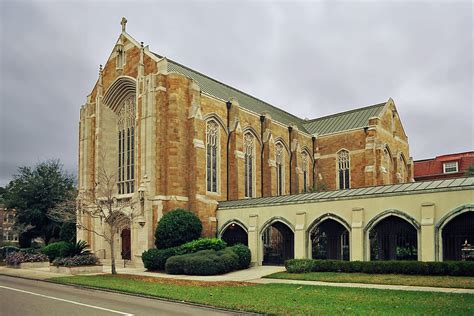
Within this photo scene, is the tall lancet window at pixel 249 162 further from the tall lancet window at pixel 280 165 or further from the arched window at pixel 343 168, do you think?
the arched window at pixel 343 168

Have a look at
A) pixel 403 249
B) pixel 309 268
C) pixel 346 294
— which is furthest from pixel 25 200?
pixel 346 294

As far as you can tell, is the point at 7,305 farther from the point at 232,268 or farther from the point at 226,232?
the point at 226,232

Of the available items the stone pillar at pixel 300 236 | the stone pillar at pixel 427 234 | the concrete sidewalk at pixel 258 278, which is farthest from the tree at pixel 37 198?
the stone pillar at pixel 427 234

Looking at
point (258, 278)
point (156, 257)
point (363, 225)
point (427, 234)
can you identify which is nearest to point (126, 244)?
point (156, 257)

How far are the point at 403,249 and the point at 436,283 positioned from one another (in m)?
17.0

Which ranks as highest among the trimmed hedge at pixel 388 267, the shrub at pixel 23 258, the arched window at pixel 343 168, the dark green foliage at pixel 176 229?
the arched window at pixel 343 168

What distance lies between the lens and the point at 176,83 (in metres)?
34.2

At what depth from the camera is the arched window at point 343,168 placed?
156 feet

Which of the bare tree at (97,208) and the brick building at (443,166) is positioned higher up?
the brick building at (443,166)

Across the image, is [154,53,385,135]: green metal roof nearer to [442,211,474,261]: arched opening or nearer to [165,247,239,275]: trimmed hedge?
[165,247,239,275]: trimmed hedge

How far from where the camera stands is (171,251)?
29.7m

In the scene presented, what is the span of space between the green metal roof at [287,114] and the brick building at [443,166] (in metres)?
13.4

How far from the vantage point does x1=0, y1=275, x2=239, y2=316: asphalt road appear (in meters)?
13.3

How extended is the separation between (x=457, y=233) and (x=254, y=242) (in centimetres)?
1212
